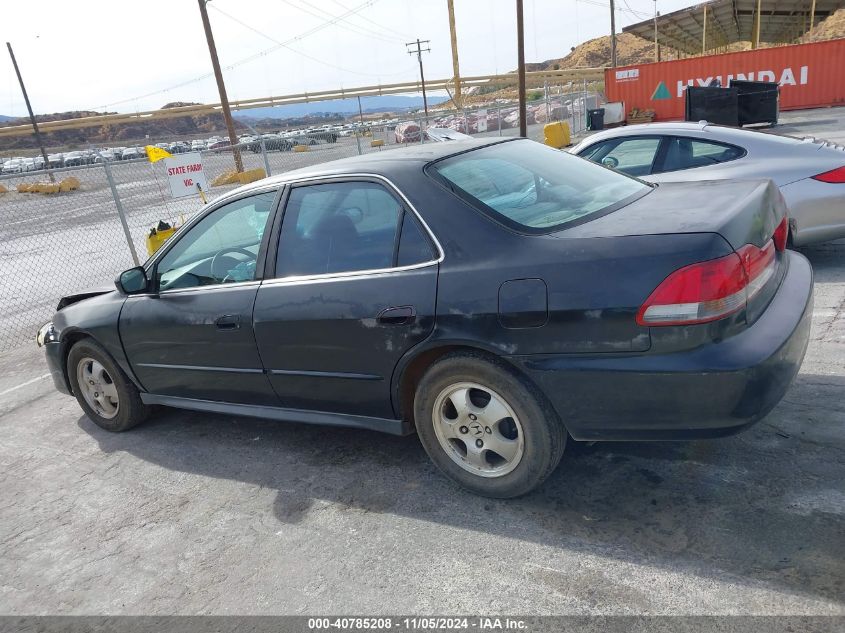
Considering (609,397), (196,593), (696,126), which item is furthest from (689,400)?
(696,126)

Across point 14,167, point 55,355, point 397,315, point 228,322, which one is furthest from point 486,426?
point 14,167

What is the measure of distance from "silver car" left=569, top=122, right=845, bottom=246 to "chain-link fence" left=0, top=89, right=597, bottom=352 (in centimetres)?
431

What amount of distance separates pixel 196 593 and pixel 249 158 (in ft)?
117

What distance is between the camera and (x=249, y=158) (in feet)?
119

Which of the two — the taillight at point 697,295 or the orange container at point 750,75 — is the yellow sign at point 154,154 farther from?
the orange container at point 750,75

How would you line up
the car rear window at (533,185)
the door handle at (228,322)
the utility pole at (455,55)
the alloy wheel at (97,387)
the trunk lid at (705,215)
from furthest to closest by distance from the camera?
the utility pole at (455,55), the alloy wheel at (97,387), the door handle at (228,322), the car rear window at (533,185), the trunk lid at (705,215)

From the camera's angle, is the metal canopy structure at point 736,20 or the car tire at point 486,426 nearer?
the car tire at point 486,426

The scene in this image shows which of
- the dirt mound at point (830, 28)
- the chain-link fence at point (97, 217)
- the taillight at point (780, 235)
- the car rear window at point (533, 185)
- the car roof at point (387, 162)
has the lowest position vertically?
the chain-link fence at point (97, 217)

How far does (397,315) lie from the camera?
3.10m

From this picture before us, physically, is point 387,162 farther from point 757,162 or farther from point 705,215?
point 757,162

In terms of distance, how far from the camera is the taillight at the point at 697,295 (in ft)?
8.23

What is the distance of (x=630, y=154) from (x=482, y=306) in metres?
4.16

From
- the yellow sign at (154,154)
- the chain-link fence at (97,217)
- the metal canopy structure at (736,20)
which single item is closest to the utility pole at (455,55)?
the metal canopy structure at (736,20)

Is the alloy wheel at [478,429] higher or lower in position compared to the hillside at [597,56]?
lower
